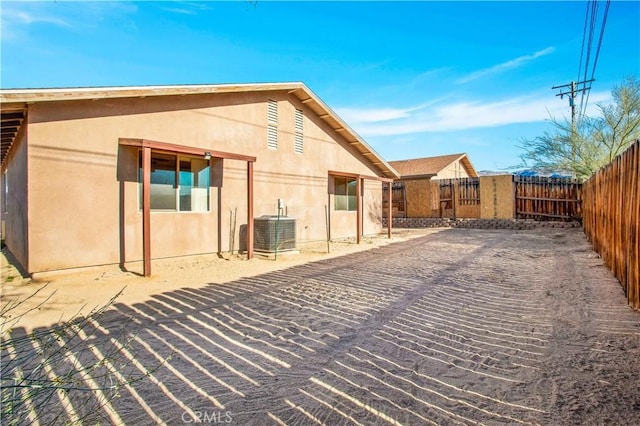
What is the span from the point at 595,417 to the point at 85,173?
7.91 m

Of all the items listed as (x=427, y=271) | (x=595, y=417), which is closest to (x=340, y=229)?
(x=427, y=271)

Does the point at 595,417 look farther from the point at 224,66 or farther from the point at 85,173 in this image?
the point at 224,66

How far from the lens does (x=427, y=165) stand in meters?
23.3

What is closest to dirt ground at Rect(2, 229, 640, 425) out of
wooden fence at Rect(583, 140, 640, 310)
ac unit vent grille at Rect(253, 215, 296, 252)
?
wooden fence at Rect(583, 140, 640, 310)

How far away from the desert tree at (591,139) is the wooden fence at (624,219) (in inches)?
379

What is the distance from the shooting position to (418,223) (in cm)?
1977

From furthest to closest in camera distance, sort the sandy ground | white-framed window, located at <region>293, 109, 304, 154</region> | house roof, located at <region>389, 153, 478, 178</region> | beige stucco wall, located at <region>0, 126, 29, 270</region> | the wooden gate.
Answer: house roof, located at <region>389, 153, 478, 178</region> < the wooden gate < white-framed window, located at <region>293, 109, 304, 154</region> < beige stucco wall, located at <region>0, 126, 29, 270</region> < the sandy ground

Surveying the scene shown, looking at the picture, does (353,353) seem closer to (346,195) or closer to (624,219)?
(624,219)

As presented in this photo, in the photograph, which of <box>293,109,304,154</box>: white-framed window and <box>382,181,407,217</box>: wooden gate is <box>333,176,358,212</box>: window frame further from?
<box>382,181,407,217</box>: wooden gate

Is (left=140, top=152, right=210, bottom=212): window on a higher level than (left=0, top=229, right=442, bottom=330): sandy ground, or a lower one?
higher

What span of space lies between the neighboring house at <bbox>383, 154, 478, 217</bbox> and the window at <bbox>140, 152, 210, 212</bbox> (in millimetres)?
14900

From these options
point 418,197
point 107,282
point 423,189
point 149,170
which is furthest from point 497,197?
point 107,282

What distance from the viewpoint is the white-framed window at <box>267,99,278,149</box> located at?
9.96 metres

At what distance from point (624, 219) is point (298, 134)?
8.80 metres
